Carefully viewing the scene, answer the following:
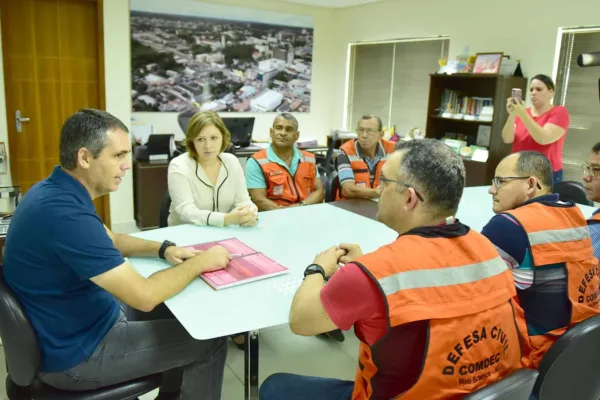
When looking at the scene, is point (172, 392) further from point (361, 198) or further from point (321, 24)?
point (321, 24)

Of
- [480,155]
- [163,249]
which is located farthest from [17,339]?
[480,155]

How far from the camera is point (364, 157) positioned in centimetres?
355

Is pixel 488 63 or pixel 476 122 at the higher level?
pixel 488 63

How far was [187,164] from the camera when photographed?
2.68 m

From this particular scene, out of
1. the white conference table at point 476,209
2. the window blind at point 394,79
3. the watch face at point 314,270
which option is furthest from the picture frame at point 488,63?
the watch face at point 314,270

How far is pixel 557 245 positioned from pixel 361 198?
1.76 m

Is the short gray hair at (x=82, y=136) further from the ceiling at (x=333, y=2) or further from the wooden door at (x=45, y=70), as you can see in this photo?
the ceiling at (x=333, y=2)

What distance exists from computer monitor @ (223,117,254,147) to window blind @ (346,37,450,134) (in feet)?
6.73

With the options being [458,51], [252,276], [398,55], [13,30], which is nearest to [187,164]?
[252,276]

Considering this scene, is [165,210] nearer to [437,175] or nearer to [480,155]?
[437,175]

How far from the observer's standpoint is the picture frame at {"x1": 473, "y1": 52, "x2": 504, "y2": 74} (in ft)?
15.8

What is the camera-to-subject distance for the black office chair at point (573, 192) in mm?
3355

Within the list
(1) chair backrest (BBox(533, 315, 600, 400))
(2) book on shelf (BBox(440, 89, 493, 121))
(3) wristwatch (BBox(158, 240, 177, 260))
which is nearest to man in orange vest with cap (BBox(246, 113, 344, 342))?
(3) wristwatch (BBox(158, 240, 177, 260))

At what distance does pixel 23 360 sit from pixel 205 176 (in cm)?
144
